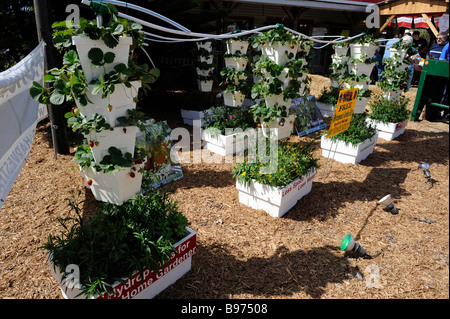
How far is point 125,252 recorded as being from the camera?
2279 mm

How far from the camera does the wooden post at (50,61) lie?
457 cm

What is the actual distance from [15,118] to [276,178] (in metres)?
2.97

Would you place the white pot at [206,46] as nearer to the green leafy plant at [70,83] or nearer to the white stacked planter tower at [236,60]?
the white stacked planter tower at [236,60]

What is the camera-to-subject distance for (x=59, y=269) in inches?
86.7

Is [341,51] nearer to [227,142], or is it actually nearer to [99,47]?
[227,142]

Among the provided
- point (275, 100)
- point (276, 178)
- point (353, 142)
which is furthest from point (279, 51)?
point (353, 142)

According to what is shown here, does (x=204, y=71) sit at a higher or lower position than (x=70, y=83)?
lower

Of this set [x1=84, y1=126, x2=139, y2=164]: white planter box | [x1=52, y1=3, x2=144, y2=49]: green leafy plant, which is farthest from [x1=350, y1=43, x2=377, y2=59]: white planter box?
[x1=84, y1=126, x2=139, y2=164]: white planter box

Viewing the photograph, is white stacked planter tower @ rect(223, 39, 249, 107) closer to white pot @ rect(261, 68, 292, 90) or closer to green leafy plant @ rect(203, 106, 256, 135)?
green leafy plant @ rect(203, 106, 256, 135)

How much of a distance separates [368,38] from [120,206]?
538 centimetres

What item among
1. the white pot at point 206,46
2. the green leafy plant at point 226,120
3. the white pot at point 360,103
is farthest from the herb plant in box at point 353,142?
the white pot at point 206,46

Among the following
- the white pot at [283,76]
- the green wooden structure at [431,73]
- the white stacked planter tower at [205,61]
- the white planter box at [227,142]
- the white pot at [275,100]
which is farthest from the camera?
the white stacked planter tower at [205,61]

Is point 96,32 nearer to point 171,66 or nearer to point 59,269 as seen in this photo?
point 59,269

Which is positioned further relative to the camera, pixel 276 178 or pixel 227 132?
pixel 227 132
